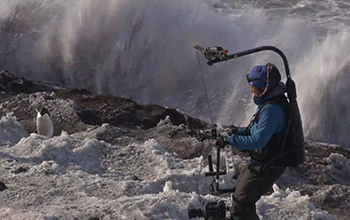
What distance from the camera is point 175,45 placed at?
60.5 feet

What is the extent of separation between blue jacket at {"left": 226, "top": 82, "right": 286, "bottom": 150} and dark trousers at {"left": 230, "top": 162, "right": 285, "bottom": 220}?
31 centimetres

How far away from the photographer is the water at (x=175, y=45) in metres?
15.5

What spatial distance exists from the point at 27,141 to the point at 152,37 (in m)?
10.8

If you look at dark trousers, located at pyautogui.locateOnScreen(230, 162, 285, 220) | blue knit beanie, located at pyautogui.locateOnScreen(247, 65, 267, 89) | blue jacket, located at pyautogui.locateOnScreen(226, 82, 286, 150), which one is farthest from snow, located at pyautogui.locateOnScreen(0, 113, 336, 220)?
blue knit beanie, located at pyautogui.locateOnScreen(247, 65, 267, 89)

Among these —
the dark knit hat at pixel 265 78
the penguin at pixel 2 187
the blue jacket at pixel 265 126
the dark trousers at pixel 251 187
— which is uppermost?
the dark knit hat at pixel 265 78

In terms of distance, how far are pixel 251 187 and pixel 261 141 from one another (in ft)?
1.62

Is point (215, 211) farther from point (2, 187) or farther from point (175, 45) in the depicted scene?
point (175, 45)

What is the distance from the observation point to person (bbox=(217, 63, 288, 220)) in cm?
478

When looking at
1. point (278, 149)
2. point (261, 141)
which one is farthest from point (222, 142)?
point (278, 149)

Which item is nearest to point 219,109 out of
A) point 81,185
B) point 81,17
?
point 81,17

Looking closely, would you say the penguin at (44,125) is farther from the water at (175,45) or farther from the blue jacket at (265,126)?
the blue jacket at (265,126)

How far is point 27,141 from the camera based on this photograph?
863cm

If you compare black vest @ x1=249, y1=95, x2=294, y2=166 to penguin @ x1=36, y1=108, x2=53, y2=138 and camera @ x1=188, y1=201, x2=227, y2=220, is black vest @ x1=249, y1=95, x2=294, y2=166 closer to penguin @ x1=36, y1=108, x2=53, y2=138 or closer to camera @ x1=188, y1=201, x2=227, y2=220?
camera @ x1=188, y1=201, x2=227, y2=220

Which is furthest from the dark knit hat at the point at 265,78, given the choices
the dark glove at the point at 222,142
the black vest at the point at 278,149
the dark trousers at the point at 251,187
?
the dark trousers at the point at 251,187
